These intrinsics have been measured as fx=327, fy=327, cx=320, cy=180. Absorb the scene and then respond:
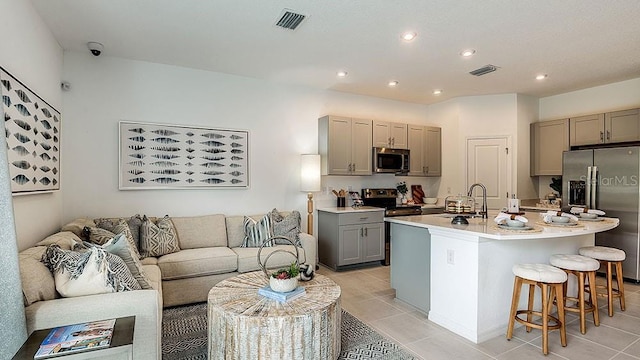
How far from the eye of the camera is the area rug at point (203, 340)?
2365 millimetres

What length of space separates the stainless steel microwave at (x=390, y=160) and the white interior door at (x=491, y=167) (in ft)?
3.64

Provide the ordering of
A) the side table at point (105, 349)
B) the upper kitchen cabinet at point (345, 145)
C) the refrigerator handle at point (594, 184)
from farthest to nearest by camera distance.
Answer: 1. the upper kitchen cabinet at point (345, 145)
2. the refrigerator handle at point (594, 184)
3. the side table at point (105, 349)

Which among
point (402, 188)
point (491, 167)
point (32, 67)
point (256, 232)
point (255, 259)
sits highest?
point (32, 67)

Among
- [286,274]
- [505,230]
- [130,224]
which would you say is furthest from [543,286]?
[130,224]

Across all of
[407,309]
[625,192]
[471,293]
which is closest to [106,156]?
[407,309]

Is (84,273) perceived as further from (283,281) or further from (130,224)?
(130,224)

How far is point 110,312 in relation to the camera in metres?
1.77

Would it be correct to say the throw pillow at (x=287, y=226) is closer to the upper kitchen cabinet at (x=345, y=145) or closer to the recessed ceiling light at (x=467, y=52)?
the upper kitchen cabinet at (x=345, y=145)

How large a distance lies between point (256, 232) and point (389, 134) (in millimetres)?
2719

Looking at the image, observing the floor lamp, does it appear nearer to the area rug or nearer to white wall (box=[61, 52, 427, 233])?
white wall (box=[61, 52, 427, 233])

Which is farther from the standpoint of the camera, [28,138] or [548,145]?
[548,145]

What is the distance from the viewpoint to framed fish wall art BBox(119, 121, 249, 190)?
3.80m

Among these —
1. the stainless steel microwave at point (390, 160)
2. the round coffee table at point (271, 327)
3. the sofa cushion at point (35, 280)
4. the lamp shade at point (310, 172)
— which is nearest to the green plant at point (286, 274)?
the round coffee table at point (271, 327)

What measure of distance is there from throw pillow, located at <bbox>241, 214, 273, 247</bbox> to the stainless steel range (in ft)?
6.16
